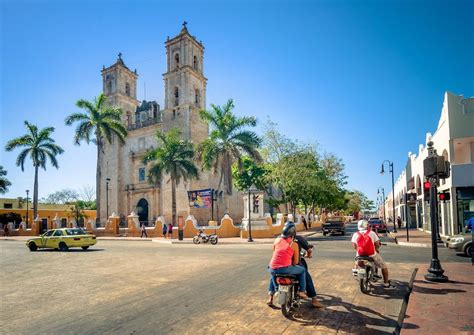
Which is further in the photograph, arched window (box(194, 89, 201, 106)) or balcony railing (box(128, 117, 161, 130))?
balcony railing (box(128, 117, 161, 130))

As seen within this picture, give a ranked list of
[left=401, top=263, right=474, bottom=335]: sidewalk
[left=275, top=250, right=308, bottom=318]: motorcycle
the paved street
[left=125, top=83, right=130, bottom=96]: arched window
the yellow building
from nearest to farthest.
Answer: [left=401, top=263, right=474, bottom=335]: sidewalk, the paved street, [left=275, top=250, right=308, bottom=318]: motorcycle, [left=125, top=83, right=130, bottom=96]: arched window, the yellow building

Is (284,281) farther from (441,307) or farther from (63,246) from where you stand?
(63,246)

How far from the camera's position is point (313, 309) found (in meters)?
5.80

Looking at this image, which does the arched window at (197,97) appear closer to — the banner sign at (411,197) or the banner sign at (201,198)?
the banner sign at (201,198)

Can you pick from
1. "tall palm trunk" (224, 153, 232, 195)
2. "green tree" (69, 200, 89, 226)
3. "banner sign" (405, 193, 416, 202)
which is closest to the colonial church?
"green tree" (69, 200, 89, 226)

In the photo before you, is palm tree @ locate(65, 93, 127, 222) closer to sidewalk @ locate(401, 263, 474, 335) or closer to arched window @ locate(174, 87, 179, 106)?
arched window @ locate(174, 87, 179, 106)

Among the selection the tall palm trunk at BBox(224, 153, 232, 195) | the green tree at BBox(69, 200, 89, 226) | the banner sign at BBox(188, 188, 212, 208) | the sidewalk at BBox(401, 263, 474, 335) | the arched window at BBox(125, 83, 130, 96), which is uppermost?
the arched window at BBox(125, 83, 130, 96)

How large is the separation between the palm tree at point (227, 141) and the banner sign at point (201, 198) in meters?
3.14

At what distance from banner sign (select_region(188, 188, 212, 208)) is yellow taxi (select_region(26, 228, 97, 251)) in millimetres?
16401

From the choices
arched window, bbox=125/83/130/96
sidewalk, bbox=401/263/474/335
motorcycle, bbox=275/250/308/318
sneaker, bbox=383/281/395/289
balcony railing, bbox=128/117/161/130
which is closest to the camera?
sidewalk, bbox=401/263/474/335

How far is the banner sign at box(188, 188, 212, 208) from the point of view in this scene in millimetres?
35319

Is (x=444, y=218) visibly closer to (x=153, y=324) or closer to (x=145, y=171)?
(x=153, y=324)

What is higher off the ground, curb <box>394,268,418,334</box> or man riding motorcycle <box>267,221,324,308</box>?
man riding motorcycle <box>267,221,324,308</box>

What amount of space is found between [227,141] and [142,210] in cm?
2316
